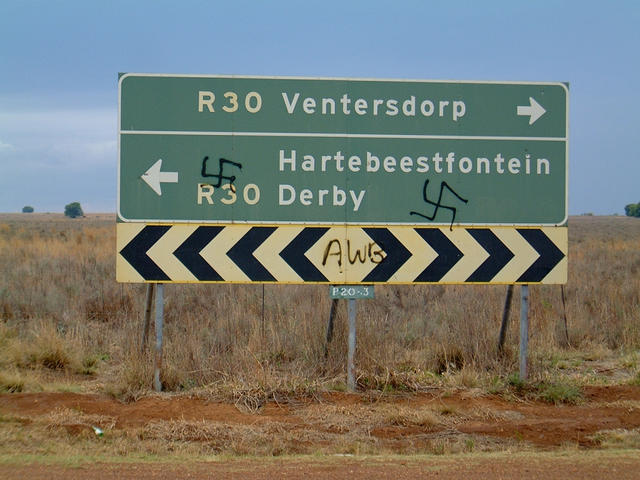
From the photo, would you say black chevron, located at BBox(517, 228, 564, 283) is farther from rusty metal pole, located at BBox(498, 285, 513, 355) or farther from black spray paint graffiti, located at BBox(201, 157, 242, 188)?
black spray paint graffiti, located at BBox(201, 157, 242, 188)

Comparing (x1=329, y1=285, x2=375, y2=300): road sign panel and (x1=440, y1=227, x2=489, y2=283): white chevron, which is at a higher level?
(x1=440, y1=227, x2=489, y2=283): white chevron

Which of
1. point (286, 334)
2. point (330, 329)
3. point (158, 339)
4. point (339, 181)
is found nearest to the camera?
point (158, 339)

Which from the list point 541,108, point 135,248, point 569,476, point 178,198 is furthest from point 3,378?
point 541,108

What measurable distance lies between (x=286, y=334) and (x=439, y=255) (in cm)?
266

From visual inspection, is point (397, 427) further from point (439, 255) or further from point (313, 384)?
point (439, 255)

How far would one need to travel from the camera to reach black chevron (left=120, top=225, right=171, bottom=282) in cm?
826

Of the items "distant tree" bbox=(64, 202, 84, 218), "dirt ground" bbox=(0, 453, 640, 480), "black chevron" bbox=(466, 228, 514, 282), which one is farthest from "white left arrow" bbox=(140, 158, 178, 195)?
"distant tree" bbox=(64, 202, 84, 218)

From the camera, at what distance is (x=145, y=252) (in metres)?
8.27

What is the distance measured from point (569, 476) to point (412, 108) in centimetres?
463

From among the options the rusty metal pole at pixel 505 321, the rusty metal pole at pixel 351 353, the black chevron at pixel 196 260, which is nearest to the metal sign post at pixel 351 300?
the rusty metal pole at pixel 351 353

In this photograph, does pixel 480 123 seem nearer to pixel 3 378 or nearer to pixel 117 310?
pixel 3 378

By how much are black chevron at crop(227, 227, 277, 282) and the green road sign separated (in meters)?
0.19

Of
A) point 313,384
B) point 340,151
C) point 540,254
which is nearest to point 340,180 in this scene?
point 340,151

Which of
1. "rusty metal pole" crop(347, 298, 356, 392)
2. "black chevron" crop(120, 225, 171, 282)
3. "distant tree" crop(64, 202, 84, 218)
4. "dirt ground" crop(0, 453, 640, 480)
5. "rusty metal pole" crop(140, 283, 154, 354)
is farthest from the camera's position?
"distant tree" crop(64, 202, 84, 218)
